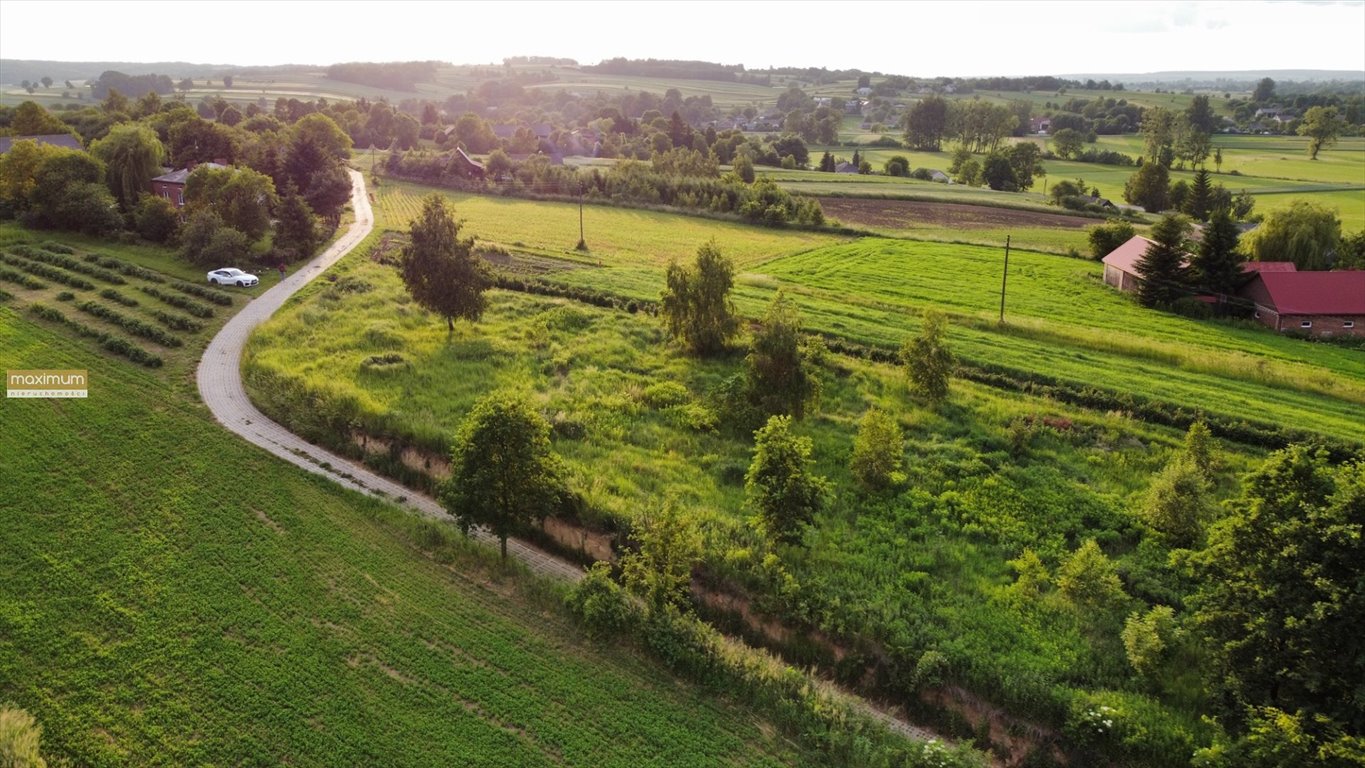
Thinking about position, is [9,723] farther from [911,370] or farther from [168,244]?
[168,244]

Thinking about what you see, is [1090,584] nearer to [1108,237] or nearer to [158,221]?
[1108,237]

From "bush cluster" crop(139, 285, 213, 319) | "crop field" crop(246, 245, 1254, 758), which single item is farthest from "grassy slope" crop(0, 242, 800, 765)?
"bush cluster" crop(139, 285, 213, 319)

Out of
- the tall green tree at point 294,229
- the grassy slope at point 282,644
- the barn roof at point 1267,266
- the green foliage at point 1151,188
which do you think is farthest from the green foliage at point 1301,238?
→ the tall green tree at point 294,229

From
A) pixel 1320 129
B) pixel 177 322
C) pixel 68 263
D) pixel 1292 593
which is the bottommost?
pixel 1292 593

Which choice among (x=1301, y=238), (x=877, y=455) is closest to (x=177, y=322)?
(x=877, y=455)

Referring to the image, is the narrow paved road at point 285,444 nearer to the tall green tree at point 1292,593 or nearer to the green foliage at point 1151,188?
the tall green tree at point 1292,593

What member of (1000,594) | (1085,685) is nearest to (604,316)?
(1000,594)
